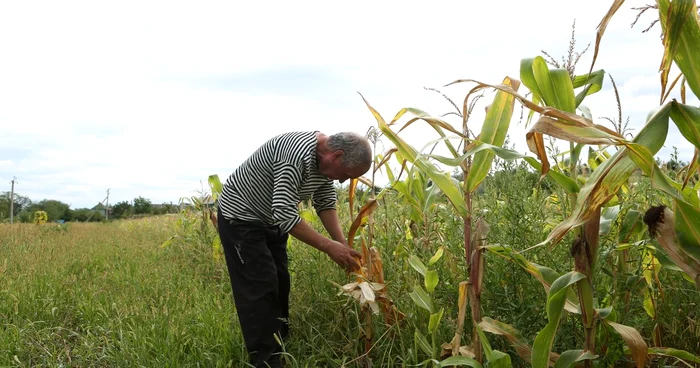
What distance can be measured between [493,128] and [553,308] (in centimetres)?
77

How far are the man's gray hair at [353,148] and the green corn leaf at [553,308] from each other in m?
1.38

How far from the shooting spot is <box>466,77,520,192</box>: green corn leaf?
2.32 meters

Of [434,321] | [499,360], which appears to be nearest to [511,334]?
[499,360]

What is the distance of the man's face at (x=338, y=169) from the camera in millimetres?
3113

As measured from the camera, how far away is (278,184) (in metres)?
3.14

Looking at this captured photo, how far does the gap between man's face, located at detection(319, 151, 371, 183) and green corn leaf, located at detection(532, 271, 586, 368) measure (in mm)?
1399

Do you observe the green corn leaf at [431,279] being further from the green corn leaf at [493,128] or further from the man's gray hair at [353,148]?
the man's gray hair at [353,148]

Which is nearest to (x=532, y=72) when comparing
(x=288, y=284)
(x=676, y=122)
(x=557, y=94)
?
(x=557, y=94)

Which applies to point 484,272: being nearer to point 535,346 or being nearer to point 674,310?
point 535,346

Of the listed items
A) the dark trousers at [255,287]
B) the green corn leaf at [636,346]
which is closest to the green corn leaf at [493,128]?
the green corn leaf at [636,346]

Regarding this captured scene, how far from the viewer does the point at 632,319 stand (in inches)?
95.0

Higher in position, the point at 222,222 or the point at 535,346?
the point at 222,222

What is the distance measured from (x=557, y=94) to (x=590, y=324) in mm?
819

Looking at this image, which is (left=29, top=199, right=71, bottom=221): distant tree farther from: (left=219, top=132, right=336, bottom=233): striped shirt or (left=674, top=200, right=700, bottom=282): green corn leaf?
(left=674, top=200, right=700, bottom=282): green corn leaf
